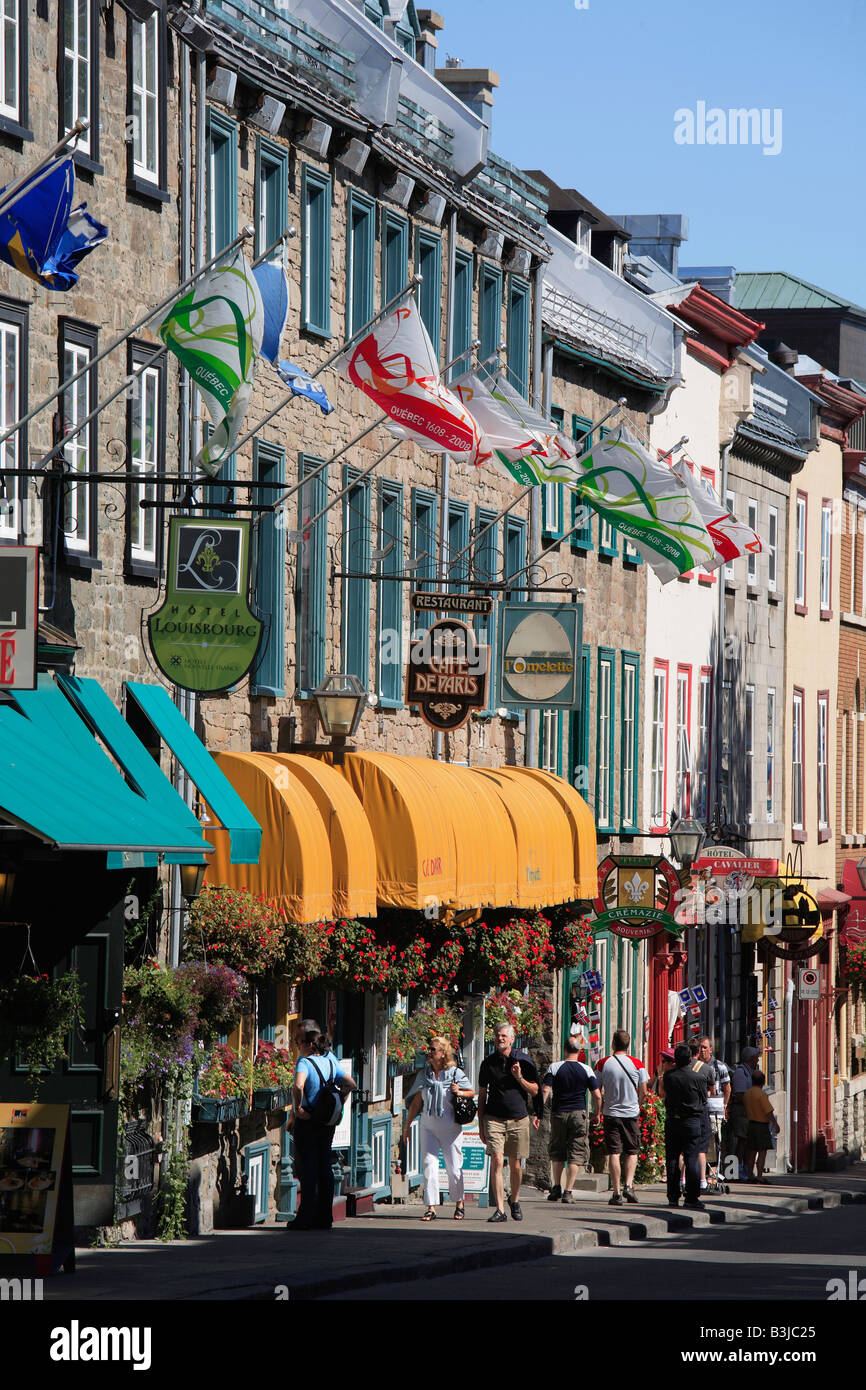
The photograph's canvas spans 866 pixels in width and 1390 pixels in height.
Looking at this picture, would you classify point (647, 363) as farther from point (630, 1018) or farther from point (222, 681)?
point (222, 681)

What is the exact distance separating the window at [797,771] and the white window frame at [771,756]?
1200 mm

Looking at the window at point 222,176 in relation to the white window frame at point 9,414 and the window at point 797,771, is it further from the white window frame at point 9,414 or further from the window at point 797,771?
the window at point 797,771

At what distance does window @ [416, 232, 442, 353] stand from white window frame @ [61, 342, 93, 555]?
28.5 ft

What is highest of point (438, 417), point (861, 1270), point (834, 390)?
point (834, 390)

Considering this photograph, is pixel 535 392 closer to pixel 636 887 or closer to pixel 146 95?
pixel 636 887

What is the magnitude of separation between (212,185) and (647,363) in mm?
15268

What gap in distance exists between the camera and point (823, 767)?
4838 centimetres

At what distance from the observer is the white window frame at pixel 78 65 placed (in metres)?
19.5

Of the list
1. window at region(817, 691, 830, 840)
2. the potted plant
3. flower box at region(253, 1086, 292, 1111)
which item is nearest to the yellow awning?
the potted plant

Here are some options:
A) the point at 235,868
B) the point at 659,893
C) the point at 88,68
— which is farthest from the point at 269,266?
the point at 659,893

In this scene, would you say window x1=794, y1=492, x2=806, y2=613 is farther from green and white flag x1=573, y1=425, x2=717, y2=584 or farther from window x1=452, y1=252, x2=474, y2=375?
green and white flag x1=573, y1=425, x2=717, y2=584

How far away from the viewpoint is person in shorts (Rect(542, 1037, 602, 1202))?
2647cm

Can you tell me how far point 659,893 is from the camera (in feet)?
107

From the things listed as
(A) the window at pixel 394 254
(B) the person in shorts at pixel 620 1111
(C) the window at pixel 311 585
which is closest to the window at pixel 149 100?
(C) the window at pixel 311 585
